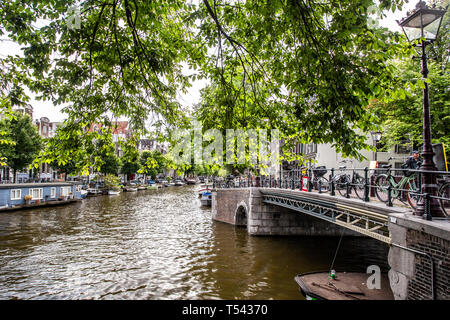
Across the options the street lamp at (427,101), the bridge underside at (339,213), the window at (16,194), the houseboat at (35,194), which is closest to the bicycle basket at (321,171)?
the bridge underside at (339,213)

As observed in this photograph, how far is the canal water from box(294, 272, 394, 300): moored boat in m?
1.46

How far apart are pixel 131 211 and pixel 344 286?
26490mm

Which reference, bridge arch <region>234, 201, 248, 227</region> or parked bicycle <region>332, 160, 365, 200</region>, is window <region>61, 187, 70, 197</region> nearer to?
bridge arch <region>234, 201, 248, 227</region>

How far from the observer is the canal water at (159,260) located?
11.2m

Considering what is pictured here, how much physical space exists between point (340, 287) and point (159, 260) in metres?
9.01

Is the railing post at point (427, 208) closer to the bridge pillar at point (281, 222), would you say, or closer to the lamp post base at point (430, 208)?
the lamp post base at point (430, 208)

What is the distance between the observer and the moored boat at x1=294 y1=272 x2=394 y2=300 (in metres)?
8.56

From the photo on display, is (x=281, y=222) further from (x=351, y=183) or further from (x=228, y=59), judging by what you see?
(x=228, y=59)

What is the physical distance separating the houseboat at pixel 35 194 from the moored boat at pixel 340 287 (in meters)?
30.8

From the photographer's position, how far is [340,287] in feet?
30.1

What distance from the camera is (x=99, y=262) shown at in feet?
46.5

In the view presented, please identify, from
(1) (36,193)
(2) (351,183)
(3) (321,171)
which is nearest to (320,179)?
(3) (321,171)

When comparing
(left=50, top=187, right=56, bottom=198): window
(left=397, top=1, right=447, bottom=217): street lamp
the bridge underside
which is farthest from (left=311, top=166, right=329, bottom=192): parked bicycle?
(left=50, top=187, right=56, bottom=198): window

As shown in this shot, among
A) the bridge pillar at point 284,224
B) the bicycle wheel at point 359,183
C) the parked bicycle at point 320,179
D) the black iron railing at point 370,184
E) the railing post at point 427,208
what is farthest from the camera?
the bridge pillar at point 284,224
